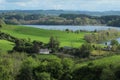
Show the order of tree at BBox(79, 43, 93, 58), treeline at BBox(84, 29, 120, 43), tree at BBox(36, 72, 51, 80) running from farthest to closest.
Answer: treeline at BBox(84, 29, 120, 43), tree at BBox(79, 43, 93, 58), tree at BBox(36, 72, 51, 80)

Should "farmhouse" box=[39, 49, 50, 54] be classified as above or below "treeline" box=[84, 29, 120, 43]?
above

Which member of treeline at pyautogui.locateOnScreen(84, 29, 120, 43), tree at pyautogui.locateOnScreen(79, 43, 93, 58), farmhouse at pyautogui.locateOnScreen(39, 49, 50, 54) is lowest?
treeline at pyautogui.locateOnScreen(84, 29, 120, 43)

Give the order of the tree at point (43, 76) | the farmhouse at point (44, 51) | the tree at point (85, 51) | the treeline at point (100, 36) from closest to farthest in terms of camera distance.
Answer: the tree at point (43, 76), the tree at point (85, 51), the farmhouse at point (44, 51), the treeline at point (100, 36)

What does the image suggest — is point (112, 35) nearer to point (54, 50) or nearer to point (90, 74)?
point (54, 50)

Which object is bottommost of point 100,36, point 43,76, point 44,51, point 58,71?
point 100,36

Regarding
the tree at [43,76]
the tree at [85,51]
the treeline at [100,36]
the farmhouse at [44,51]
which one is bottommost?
the treeline at [100,36]

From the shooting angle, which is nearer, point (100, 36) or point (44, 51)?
point (44, 51)

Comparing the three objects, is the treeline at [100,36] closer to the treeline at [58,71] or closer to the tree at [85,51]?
the tree at [85,51]

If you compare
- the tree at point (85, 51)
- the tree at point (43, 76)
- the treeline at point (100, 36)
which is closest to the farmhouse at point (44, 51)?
the tree at point (85, 51)

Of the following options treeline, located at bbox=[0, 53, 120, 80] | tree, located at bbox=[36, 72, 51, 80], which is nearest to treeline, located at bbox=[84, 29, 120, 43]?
treeline, located at bbox=[0, 53, 120, 80]

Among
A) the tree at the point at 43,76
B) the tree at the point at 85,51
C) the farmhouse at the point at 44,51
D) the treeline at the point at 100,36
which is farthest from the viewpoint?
the treeline at the point at 100,36

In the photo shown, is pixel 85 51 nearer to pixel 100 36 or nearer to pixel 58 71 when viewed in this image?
pixel 58 71

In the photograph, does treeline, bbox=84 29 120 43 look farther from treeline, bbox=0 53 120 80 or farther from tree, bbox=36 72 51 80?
tree, bbox=36 72 51 80

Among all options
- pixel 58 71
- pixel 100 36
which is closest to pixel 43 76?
pixel 58 71
